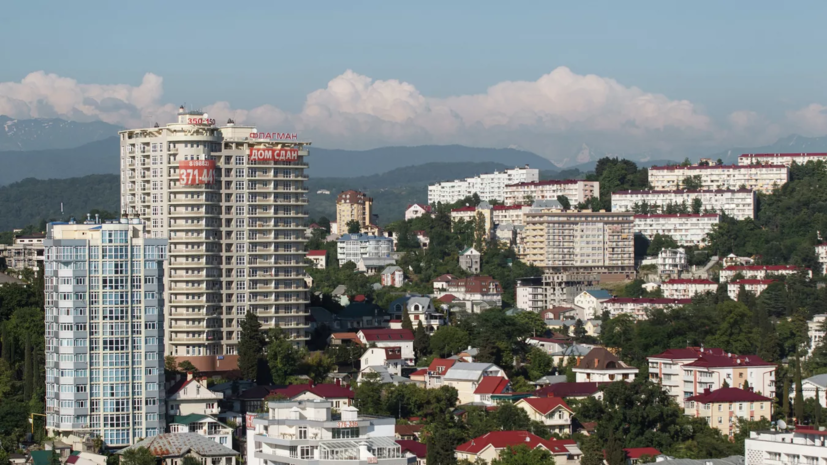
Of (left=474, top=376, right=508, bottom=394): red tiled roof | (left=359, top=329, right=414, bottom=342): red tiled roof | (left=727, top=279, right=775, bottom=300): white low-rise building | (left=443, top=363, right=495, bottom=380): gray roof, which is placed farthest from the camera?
(left=727, top=279, right=775, bottom=300): white low-rise building

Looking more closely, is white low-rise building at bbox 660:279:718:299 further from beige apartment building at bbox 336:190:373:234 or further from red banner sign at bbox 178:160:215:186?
beige apartment building at bbox 336:190:373:234

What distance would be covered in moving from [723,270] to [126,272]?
74430 millimetres

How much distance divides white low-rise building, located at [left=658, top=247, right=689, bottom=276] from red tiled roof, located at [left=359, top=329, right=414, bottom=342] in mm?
46493

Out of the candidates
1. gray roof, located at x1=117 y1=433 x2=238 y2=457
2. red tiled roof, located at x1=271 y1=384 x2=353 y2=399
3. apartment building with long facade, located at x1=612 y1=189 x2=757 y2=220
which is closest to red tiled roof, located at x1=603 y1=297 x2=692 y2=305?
apartment building with long facade, located at x1=612 y1=189 x2=757 y2=220

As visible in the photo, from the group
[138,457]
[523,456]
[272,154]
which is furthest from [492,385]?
[138,457]

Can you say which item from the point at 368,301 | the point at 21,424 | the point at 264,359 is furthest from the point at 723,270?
the point at 21,424

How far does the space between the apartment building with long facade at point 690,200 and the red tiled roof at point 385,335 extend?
57578 mm

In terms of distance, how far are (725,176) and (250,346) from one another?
289 ft

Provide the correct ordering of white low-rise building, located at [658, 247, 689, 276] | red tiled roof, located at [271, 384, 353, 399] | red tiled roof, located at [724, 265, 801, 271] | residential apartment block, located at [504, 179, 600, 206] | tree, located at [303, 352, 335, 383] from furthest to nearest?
residential apartment block, located at [504, 179, 600, 206], white low-rise building, located at [658, 247, 689, 276], red tiled roof, located at [724, 265, 801, 271], tree, located at [303, 352, 335, 383], red tiled roof, located at [271, 384, 353, 399]

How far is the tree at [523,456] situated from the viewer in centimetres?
6494

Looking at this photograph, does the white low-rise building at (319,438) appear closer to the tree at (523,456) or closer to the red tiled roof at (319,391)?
the tree at (523,456)

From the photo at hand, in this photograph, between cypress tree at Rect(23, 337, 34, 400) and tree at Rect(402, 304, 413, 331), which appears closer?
cypress tree at Rect(23, 337, 34, 400)

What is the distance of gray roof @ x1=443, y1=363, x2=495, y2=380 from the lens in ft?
280

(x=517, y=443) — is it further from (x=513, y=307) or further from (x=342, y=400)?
(x=513, y=307)
